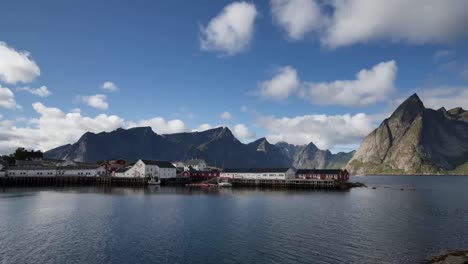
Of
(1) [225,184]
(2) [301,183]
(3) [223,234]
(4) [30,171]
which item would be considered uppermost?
(4) [30,171]

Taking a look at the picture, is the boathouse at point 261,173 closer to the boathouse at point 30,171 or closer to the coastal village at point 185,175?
the coastal village at point 185,175

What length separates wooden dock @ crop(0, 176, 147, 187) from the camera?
13138 centimetres

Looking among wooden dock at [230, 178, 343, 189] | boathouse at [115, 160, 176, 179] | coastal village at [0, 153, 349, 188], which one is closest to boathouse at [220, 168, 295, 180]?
coastal village at [0, 153, 349, 188]

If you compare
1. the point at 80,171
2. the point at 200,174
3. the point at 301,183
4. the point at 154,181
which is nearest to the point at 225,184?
the point at 200,174

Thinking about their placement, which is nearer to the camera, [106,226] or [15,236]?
[15,236]

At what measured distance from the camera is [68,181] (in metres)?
140

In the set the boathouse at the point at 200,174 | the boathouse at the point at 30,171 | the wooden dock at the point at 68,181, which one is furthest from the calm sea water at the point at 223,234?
the boathouse at the point at 200,174

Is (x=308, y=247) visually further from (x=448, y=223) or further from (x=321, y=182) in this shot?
(x=321, y=182)

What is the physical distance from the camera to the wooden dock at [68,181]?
131375 mm

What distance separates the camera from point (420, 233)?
45.7 metres

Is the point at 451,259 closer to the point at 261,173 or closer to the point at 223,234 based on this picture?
the point at 223,234

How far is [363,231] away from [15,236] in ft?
150

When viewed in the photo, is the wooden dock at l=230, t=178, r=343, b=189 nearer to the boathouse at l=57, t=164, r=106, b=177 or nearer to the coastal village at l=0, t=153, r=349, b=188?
the coastal village at l=0, t=153, r=349, b=188

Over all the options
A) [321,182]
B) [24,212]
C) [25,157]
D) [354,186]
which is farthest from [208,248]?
[25,157]
